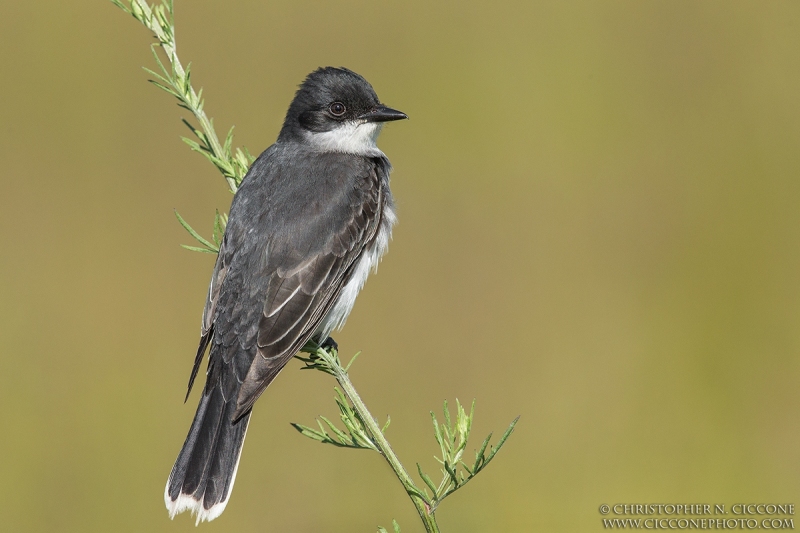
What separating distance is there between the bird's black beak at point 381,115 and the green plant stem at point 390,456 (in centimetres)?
170

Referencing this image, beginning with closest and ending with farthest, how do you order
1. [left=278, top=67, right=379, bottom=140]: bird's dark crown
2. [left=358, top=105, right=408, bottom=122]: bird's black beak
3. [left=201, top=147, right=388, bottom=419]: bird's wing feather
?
[left=201, top=147, right=388, bottom=419]: bird's wing feather, [left=358, top=105, right=408, bottom=122]: bird's black beak, [left=278, top=67, right=379, bottom=140]: bird's dark crown

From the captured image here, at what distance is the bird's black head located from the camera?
4.71 meters

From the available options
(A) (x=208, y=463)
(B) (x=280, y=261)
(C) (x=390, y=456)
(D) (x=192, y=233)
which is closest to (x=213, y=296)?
(B) (x=280, y=261)

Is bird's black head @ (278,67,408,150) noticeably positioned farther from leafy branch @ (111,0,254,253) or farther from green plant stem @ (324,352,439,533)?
green plant stem @ (324,352,439,533)

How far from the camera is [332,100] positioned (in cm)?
477

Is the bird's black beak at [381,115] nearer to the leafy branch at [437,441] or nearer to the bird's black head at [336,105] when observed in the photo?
the bird's black head at [336,105]

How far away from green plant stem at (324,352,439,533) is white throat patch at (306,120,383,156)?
165cm

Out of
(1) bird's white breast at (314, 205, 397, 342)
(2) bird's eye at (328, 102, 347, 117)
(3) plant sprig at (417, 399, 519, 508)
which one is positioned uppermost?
(2) bird's eye at (328, 102, 347, 117)

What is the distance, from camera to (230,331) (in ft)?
13.0

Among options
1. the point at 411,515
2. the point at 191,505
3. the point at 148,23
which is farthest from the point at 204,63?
the point at 191,505

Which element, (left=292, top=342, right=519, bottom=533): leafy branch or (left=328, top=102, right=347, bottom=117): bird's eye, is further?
(left=328, top=102, right=347, bottom=117): bird's eye

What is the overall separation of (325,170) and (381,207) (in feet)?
1.18

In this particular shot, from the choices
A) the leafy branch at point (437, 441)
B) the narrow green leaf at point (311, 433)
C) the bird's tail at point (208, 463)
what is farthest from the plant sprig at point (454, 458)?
the bird's tail at point (208, 463)

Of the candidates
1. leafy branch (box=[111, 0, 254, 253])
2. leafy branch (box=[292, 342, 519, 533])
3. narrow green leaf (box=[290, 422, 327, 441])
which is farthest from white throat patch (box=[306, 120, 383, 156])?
narrow green leaf (box=[290, 422, 327, 441])
